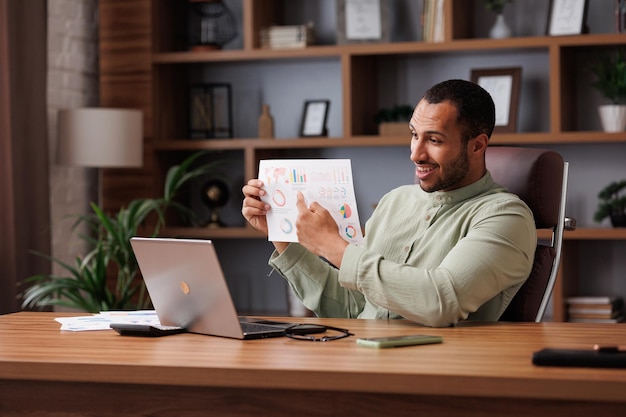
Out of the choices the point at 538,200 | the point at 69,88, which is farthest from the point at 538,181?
the point at 69,88

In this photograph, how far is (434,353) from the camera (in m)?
1.63

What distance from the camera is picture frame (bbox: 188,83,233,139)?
4.55 metres

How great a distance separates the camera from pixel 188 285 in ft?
6.01

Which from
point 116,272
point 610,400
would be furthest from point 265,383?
point 116,272

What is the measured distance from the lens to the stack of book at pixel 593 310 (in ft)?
13.1

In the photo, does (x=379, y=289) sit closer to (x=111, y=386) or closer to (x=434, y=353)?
(x=434, y=353)

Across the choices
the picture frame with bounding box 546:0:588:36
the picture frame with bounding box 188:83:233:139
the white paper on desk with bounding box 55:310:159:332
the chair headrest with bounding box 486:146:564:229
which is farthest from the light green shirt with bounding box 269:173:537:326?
the picture frame with bounding box 188:83:233:139

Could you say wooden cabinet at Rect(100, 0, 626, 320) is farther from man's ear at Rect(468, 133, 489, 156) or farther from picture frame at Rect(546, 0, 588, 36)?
man's ear at Rect(468, 133, 489, 156)

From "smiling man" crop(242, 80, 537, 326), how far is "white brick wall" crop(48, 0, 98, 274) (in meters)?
2.18

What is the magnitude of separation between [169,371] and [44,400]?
0.24 meters

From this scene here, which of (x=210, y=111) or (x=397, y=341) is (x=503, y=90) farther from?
(x=397, y=341)

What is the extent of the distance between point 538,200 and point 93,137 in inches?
89.1

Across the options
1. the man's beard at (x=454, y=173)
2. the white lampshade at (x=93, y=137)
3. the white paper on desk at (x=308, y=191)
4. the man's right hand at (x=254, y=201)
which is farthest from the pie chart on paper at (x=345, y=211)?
the white lampshade at (x=93, y=137)

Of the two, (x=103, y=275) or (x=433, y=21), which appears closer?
(x=103, y=275)
